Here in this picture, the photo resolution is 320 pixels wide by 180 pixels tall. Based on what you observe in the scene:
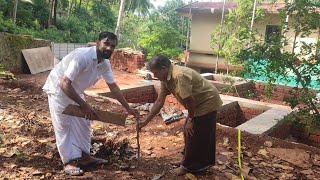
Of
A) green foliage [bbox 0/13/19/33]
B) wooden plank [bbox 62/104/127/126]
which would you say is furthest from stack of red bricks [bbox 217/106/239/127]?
green foliage [bbox 0/13/19/33]

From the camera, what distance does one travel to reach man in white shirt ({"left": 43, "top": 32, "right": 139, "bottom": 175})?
3.12 m

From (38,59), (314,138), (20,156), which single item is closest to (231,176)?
(20,156)

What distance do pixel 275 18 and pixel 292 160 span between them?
444 inches

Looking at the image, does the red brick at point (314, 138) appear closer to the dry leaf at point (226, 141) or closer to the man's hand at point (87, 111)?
the dry leaf at point (226, 141)

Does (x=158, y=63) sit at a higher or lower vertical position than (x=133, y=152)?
higher

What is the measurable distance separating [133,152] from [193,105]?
4.35 ft

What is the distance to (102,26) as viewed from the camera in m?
25.2

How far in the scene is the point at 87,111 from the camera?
3180 millimetres

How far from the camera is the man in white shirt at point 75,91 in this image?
3119 mm

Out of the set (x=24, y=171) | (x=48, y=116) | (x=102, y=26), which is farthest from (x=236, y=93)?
(x=102, y=26)

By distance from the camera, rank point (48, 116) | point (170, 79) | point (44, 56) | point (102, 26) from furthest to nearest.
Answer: point (102, 26), point (44, 56), point (48, 116), point (170, 79)

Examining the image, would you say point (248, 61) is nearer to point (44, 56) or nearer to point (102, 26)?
point (44, 56)

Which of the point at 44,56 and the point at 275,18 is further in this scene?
the point at 275,18

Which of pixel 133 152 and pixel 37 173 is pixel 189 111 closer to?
pixel 133 152
